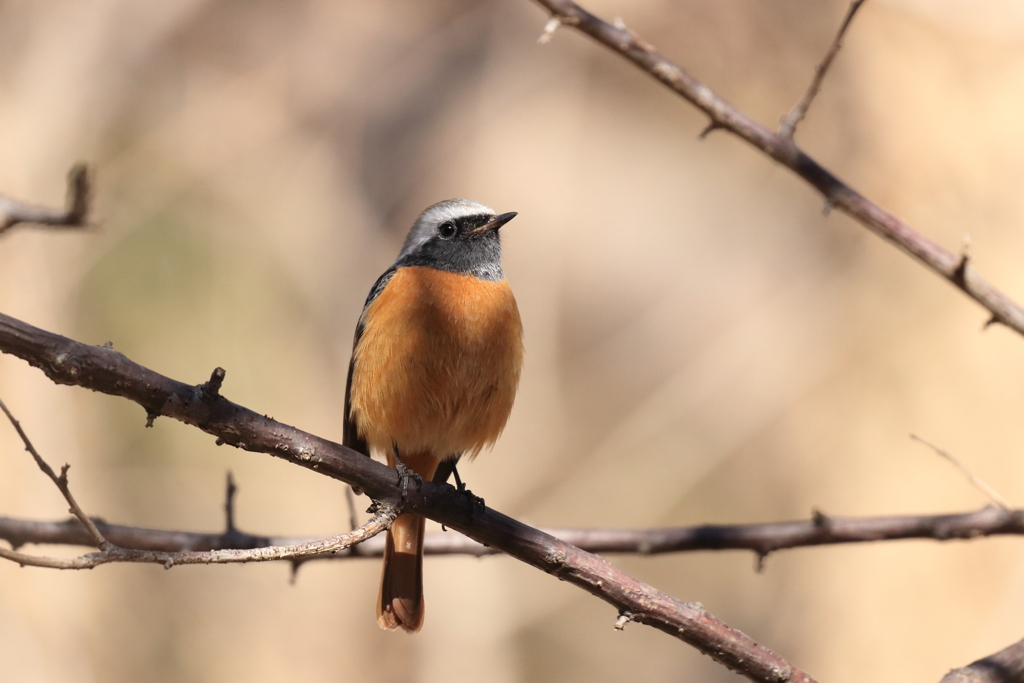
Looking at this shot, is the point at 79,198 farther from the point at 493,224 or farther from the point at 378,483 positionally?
the point at 493,224

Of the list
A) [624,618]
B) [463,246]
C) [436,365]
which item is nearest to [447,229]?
[463,246]

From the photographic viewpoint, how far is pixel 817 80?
307cm

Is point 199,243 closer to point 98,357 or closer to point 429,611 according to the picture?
point 429,611

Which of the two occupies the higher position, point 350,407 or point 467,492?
point 350,407

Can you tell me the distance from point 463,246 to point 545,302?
328 centimetres

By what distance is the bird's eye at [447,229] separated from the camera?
13.7ft

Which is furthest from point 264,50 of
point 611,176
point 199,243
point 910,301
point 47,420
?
point 910,301

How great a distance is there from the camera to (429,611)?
704cm

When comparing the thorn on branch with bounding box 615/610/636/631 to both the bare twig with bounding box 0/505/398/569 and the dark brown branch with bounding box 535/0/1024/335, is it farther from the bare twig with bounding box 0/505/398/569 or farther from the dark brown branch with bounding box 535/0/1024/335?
the dark brown branch with bounding box 535/0/1024/335

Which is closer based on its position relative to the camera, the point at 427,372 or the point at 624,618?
the point at 624,618

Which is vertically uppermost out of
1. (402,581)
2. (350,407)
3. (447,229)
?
(447,229)

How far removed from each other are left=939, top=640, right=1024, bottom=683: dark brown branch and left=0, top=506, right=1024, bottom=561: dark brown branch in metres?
0.81

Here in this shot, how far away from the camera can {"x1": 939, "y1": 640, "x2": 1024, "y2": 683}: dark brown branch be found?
2414 millimetres

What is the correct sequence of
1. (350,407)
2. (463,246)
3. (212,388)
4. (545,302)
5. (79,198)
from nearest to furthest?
(79,198), (212,388), (350,407), (463,246), (545,302)
